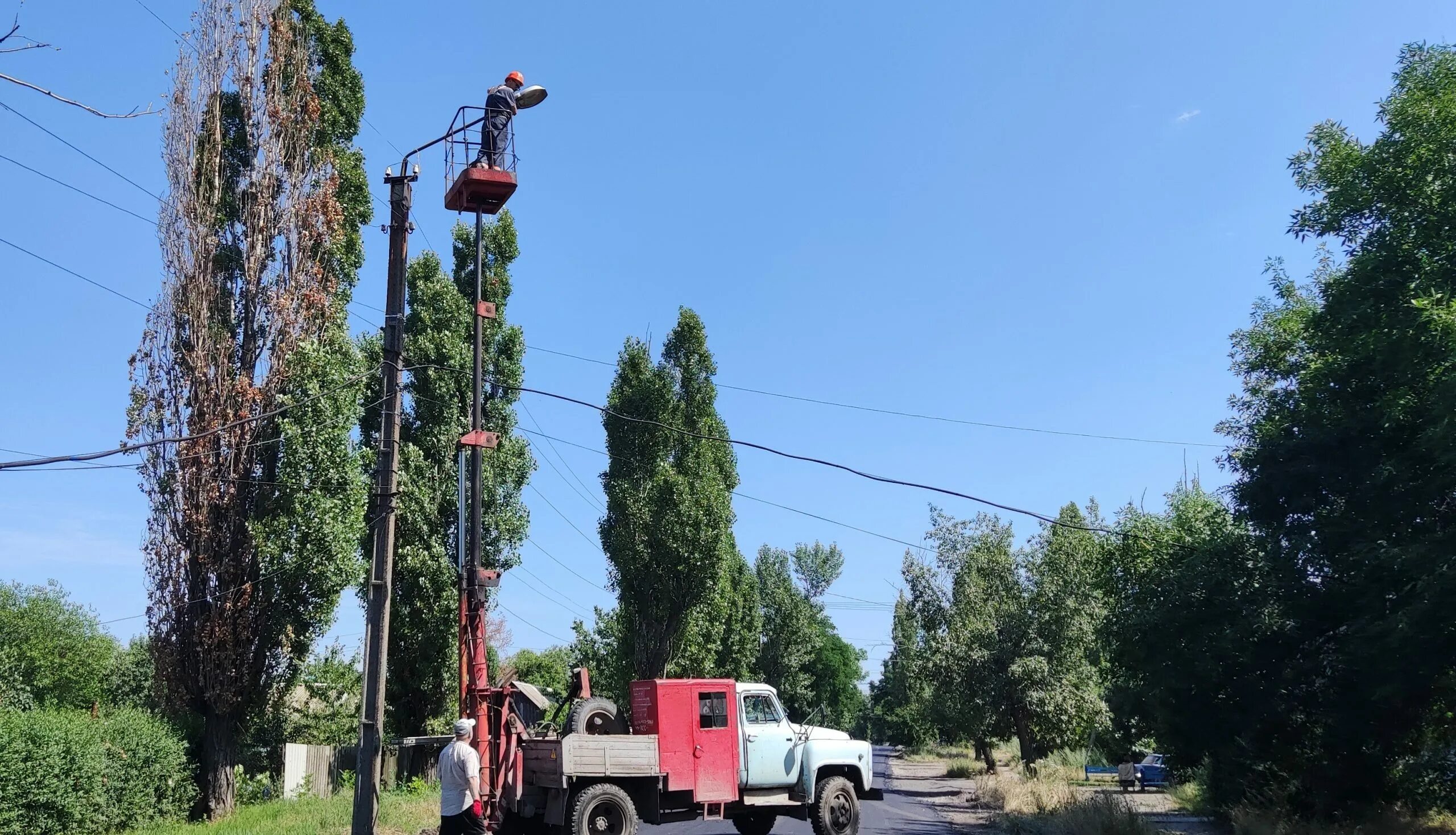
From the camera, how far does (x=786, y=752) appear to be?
15805 millimetres

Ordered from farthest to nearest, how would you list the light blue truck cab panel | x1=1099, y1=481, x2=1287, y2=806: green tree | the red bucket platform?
1. x1=1099, y1=481, x2=1287, y2=806: green tree
2. the light blue truck cab panel
3. the red bucket platform

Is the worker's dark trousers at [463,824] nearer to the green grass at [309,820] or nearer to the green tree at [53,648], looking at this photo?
the green grass at [309,820]

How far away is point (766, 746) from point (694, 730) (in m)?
1.35

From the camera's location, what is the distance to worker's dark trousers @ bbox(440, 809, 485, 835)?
33.8ft

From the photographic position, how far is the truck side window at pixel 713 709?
49.8ft

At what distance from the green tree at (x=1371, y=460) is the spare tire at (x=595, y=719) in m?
10.8

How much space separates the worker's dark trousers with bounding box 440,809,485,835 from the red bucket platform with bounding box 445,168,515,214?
887 centimetres

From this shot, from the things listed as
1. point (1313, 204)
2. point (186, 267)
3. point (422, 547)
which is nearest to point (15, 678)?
point (422, 547)

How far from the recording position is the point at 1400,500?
13.8m

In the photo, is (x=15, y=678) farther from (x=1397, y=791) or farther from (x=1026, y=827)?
(x=1397, y=791)

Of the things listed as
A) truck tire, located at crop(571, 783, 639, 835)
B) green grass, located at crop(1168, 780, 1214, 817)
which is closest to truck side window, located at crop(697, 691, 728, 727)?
truck tire, located at crop(571, 783, 639, 835)

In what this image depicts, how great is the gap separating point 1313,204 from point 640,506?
2168 centimetres

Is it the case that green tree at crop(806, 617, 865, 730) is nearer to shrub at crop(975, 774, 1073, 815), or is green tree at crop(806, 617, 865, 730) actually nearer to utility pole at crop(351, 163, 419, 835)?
shrub at crop(975, 774, 1073, 815)

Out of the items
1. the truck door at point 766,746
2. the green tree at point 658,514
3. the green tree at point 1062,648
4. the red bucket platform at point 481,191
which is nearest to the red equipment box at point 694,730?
the truck door at point 766,746
